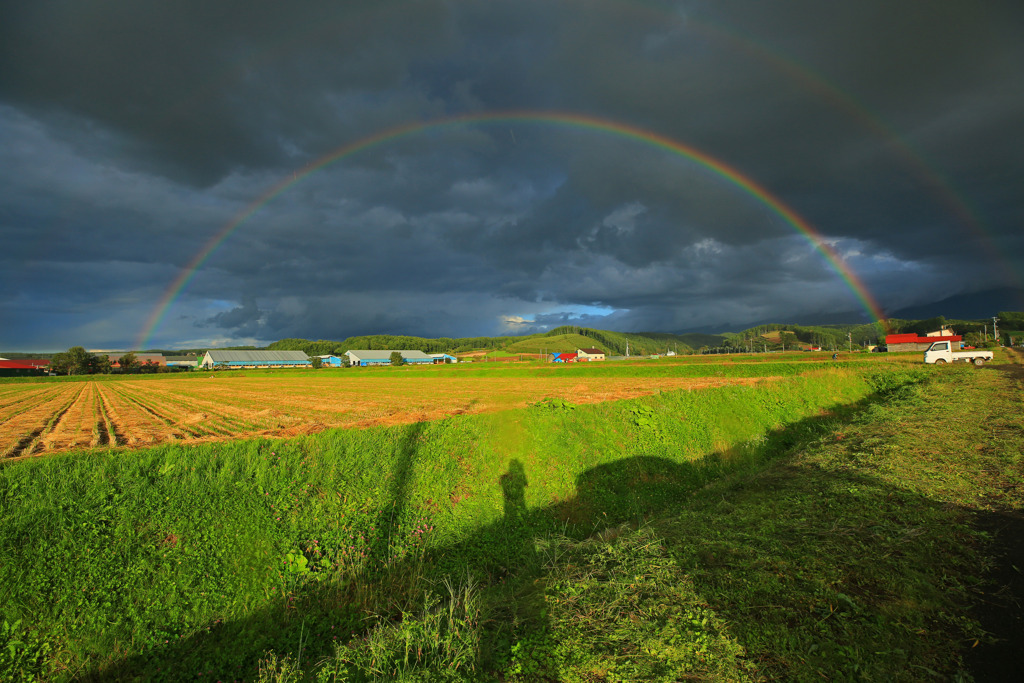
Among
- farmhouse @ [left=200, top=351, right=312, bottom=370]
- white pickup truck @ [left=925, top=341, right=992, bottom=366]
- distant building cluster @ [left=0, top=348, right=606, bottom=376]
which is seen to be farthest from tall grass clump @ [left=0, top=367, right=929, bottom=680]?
farmhouse @ [left=200, top=351, right=312, bottom=370]

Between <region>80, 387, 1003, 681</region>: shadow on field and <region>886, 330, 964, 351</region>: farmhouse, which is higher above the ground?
<region>886, 330, 964, 351</region>: farmhouse

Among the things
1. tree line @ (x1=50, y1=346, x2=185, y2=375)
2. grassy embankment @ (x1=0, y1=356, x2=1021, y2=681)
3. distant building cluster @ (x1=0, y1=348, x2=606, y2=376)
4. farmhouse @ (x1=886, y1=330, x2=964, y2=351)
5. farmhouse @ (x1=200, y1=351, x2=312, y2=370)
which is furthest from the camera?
farmhouse @ (x1=200, y1=351, x2=312, y2=370)

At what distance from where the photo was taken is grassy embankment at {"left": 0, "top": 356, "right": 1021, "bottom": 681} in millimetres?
4418

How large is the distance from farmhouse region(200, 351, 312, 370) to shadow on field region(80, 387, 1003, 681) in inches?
5449

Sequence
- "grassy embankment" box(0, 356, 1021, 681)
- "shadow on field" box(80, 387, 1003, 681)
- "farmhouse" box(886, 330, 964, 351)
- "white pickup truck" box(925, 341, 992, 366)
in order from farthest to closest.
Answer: "farmhouse" box(886, 330, 964, 351) < "white pickup truck" box(925, 341, 992, 366) < "shadow on field" box(80, 387, 1003, 681) < "grassy embankment" box(0, 356, 1021, 681)

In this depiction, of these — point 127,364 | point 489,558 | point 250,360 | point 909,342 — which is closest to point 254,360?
point 250,360

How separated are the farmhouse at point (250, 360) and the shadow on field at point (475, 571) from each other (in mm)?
138401

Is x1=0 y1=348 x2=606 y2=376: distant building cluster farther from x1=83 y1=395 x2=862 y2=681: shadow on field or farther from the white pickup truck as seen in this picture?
x1=83 y1=395 x2=862 y2=681: shadow on field

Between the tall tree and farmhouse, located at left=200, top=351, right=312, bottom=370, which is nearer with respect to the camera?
the tall tree

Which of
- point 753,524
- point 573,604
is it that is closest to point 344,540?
point 573,604

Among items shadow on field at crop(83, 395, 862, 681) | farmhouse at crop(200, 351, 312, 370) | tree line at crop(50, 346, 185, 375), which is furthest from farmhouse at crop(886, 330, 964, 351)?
tree line at crop(50, 346, 185, 375)

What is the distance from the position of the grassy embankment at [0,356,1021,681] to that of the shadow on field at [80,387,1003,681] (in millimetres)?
42

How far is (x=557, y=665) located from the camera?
4.37m

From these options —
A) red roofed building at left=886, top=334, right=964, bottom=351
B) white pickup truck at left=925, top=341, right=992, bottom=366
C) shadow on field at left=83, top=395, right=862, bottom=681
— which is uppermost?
red roofed building at left=886, top=334, right=964, bottom=351
